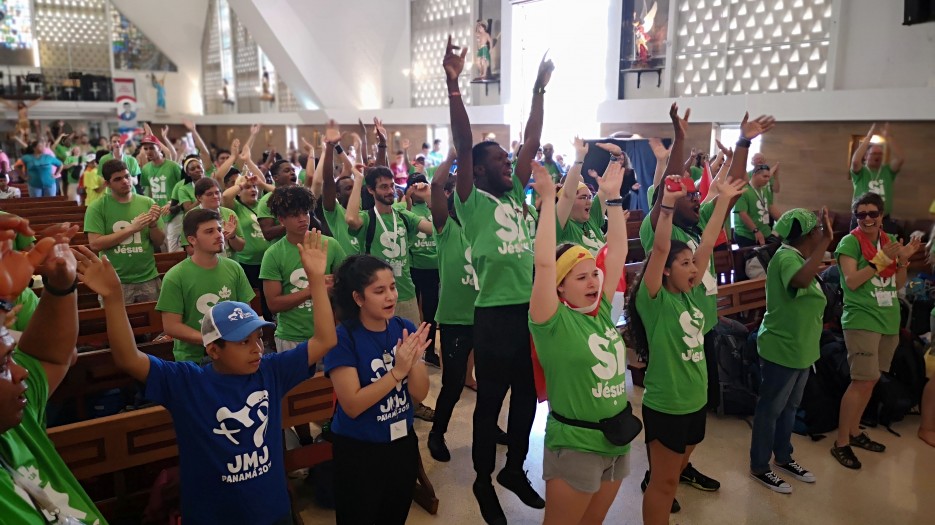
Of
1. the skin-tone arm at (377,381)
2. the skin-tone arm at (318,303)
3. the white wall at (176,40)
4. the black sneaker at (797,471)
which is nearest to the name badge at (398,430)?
the skin-tone arm at (377,381)

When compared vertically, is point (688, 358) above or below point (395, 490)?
above

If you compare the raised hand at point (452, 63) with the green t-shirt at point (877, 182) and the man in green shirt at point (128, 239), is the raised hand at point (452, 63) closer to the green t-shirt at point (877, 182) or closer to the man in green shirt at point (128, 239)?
the man in green shirt at point (128, 239)

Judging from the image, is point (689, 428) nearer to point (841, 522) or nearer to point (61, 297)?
point (841, 522)

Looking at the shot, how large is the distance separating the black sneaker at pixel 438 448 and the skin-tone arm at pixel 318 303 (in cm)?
183

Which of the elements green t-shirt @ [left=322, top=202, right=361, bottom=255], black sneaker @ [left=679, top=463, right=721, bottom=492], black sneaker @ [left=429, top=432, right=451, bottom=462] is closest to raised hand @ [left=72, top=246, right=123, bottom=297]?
black sneaker @ [left=429, top=432, right=451, bottom=462]

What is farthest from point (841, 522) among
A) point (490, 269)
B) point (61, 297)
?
point (61, 297)

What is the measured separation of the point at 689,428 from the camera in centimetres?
290

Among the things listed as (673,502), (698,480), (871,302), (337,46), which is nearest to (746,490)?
(698,480)

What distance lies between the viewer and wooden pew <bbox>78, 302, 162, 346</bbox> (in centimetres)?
380

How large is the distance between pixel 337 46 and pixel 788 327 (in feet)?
53.7

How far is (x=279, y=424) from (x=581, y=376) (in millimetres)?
1115

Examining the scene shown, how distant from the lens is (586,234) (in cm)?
425

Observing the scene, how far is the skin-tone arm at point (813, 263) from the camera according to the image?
11.2 feet

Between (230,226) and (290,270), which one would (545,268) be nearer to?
(290,270)
